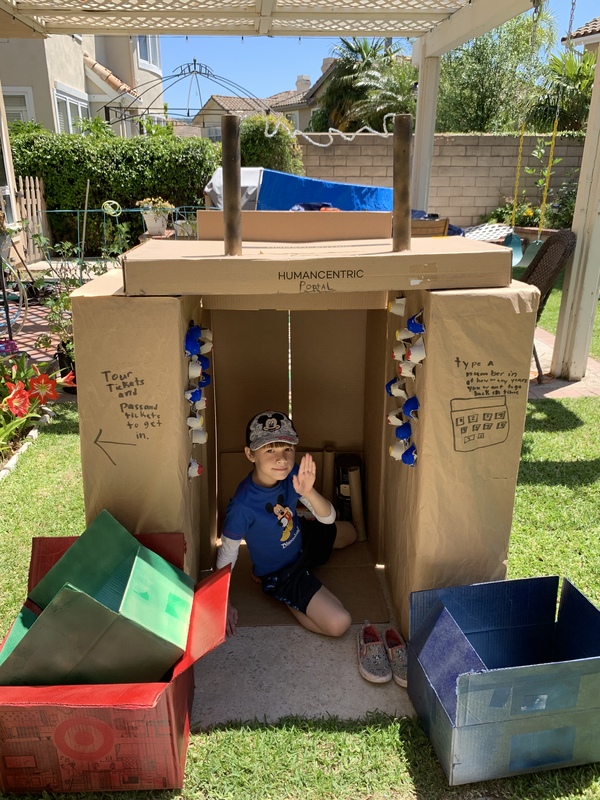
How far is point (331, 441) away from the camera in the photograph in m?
3.51

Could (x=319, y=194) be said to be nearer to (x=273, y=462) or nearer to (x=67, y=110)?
(x=273, y=462)

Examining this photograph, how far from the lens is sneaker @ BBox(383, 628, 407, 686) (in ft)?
7.61

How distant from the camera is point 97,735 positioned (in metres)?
1.78

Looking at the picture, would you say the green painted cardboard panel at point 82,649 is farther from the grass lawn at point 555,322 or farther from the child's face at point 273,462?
the grass lawn at point 555,322

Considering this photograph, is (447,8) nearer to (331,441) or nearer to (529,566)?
(331,441)

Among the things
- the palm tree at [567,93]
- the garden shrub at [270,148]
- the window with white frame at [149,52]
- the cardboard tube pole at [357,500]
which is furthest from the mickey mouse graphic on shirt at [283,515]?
the window with white frame at [149,52]

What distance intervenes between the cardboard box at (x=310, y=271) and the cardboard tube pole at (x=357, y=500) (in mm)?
1453

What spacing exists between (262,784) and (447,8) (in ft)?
18.8

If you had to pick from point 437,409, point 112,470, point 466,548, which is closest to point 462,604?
point 466,548

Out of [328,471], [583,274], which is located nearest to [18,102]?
[583,274]

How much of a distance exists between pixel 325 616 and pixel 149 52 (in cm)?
2590

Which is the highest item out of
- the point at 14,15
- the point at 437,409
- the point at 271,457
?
the point at 14,15

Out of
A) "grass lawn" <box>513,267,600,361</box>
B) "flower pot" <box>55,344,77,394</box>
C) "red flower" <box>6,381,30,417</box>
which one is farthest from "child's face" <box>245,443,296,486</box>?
"grass lawn" <box>513,267,600,361</box>

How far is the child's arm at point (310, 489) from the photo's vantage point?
8.36 ft
